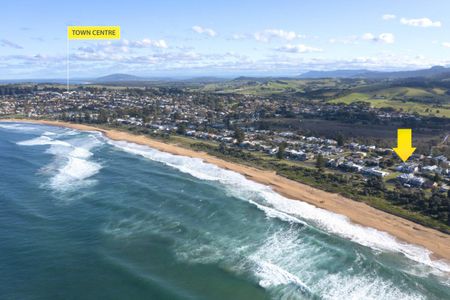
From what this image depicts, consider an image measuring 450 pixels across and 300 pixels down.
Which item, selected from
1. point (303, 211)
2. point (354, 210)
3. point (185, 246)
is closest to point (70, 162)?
point (185, 246)

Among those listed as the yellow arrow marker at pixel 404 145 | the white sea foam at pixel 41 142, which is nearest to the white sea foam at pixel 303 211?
the white sea foam at pixel 41 142

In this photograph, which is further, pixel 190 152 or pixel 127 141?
pixel 127 141

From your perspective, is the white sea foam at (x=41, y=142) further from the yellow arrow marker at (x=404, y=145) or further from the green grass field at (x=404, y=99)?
the green grass field at (x=404, y=99)

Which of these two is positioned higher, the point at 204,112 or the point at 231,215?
the point at 204,112

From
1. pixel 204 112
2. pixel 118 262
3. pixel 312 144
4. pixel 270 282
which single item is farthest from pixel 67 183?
pixel 204 112

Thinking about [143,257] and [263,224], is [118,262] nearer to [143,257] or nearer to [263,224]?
[143,257]
